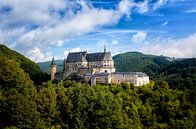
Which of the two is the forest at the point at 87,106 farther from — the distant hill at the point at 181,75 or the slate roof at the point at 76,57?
the distant hill at the point at 181,75

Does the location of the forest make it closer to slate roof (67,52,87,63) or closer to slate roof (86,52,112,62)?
slate roof (86,52,112,62)

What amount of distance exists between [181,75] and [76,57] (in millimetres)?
49943

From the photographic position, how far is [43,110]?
55281 millimetres

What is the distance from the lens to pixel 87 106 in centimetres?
6078

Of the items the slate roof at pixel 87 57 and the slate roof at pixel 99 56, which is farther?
the slate roof at pixel 87 57

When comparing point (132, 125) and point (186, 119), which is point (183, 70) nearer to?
point (186, 119)

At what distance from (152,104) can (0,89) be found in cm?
3686

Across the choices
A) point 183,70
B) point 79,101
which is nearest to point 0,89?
point 79,101

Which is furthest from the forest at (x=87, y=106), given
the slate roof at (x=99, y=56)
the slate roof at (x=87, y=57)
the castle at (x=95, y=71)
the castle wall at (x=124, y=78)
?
the slate roof at (x=87, y=57)

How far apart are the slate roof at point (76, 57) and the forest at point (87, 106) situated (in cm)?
1278

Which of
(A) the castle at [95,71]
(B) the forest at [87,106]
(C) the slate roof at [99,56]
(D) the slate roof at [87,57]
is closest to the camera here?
(B) the forest at [87,106]

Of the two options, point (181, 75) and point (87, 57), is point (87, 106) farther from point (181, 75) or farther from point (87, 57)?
point (181, 75)

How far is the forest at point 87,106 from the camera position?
168 feet

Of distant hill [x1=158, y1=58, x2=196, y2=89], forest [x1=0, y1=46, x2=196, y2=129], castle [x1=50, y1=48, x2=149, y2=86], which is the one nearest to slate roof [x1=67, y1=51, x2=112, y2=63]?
castle [x1=50, y1=48, x2=149, y2=86]
